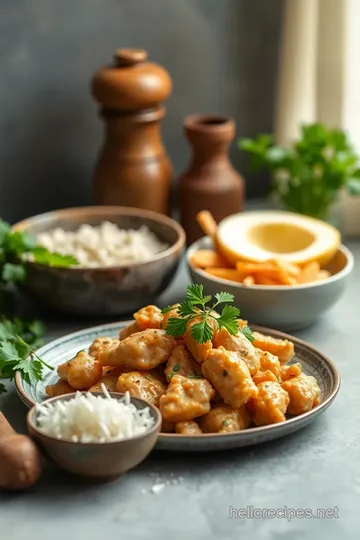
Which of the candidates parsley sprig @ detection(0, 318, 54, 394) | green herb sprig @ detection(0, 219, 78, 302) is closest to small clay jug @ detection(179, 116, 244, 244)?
green herb sprig @ detection(0, 219, 78, 302)

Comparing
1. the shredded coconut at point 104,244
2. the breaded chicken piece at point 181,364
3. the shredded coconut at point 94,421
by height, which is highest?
the shredded coconut at point 94,421

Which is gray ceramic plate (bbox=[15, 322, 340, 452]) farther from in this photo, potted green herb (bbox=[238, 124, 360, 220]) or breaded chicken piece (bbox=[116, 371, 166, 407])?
potted green herb (bbox=[238, 124, 360, 220])

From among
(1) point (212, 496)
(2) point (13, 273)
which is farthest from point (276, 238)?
(1) point (212, 496)

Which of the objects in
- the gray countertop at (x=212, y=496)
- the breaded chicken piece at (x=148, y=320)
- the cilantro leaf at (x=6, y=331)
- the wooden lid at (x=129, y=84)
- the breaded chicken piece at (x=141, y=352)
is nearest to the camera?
the gray countertop at (x=212, y=496)

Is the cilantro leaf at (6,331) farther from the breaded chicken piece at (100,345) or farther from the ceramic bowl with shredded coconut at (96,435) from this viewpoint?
the ceramic bowl with shredded coconut at (96,435)

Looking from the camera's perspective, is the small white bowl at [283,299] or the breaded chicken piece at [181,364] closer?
the breaded chicken piece at [181,364]

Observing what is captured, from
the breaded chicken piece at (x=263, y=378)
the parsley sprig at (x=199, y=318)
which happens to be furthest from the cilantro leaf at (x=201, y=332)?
the breaded chicken piece at (x=263, y=378)

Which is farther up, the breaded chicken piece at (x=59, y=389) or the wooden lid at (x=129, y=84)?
the wooden lid at (x=129, y=84)

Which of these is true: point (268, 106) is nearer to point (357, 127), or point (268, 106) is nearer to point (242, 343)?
point (357, 127)

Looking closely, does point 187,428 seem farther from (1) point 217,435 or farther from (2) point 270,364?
(2) point 270,364
